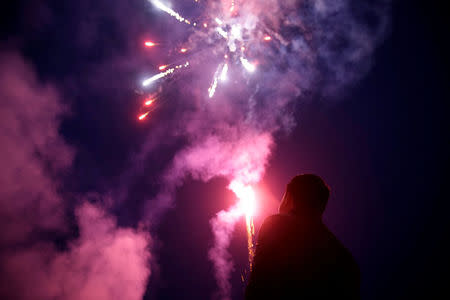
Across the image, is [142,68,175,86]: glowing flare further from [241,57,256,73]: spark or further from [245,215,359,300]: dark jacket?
[245,215,359,300]: dark jacket

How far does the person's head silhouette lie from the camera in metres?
1.53

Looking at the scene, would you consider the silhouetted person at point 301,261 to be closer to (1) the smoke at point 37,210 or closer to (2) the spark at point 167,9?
(2) the spark at point 167,9

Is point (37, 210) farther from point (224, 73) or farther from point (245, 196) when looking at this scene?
point (224, 73)

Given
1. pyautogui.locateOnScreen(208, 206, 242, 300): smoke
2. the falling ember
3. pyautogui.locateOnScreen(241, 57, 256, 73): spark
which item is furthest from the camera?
pyautogui.locateOnScreen(208, 206, 242, 300): smoke

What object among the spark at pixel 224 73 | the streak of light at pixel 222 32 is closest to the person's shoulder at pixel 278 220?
the streak of light at pixel 222 32

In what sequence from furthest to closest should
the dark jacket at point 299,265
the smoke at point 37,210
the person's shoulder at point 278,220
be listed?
the smoke at point 37,210 < the person's shoulder at point 278,220 < the dark jacket at point 299,265

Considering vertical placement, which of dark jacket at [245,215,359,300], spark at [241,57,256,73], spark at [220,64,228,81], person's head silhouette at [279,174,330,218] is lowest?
dark jacket at [245,215,359,300]

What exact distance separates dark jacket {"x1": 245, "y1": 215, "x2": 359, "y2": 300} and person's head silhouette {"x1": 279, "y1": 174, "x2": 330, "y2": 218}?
102 mm

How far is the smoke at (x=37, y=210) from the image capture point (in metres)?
7.11

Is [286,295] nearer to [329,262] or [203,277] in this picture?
[329,262]

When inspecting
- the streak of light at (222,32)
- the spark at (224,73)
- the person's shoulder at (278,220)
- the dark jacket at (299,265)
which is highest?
the streak of light at (222,32)

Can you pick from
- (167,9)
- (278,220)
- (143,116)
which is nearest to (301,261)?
(278,220)

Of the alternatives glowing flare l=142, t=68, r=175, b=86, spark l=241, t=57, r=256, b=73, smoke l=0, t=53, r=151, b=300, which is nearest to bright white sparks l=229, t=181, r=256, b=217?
spark l=241, t=57, r=256, b=73

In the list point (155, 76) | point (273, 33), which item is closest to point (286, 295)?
point (273, 33)
